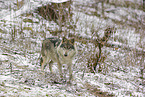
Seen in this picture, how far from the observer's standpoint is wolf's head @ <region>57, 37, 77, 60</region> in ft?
16.0

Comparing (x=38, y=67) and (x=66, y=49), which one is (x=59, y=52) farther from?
(x=38, y=67)

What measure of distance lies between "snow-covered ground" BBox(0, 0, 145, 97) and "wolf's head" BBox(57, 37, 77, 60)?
79 centimetres

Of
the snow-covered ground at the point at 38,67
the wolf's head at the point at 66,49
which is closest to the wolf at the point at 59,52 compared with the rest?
the wolf's head at the point at 66,49

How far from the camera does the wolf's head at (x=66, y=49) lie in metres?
4.88

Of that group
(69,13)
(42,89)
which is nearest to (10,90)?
(42,89)

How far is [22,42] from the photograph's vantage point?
824 cm

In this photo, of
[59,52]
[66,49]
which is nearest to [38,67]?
[59,52]

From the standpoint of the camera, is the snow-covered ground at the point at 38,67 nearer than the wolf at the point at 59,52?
Yes

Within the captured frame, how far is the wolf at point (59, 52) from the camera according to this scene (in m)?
4.92

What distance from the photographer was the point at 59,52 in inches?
200

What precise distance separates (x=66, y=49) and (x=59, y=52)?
0.33m

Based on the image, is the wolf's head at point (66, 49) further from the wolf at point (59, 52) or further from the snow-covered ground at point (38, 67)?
the snow-covered ground at point (38, 67)

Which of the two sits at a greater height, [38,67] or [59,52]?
[59,52]

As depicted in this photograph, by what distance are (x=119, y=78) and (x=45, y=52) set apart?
330cm
